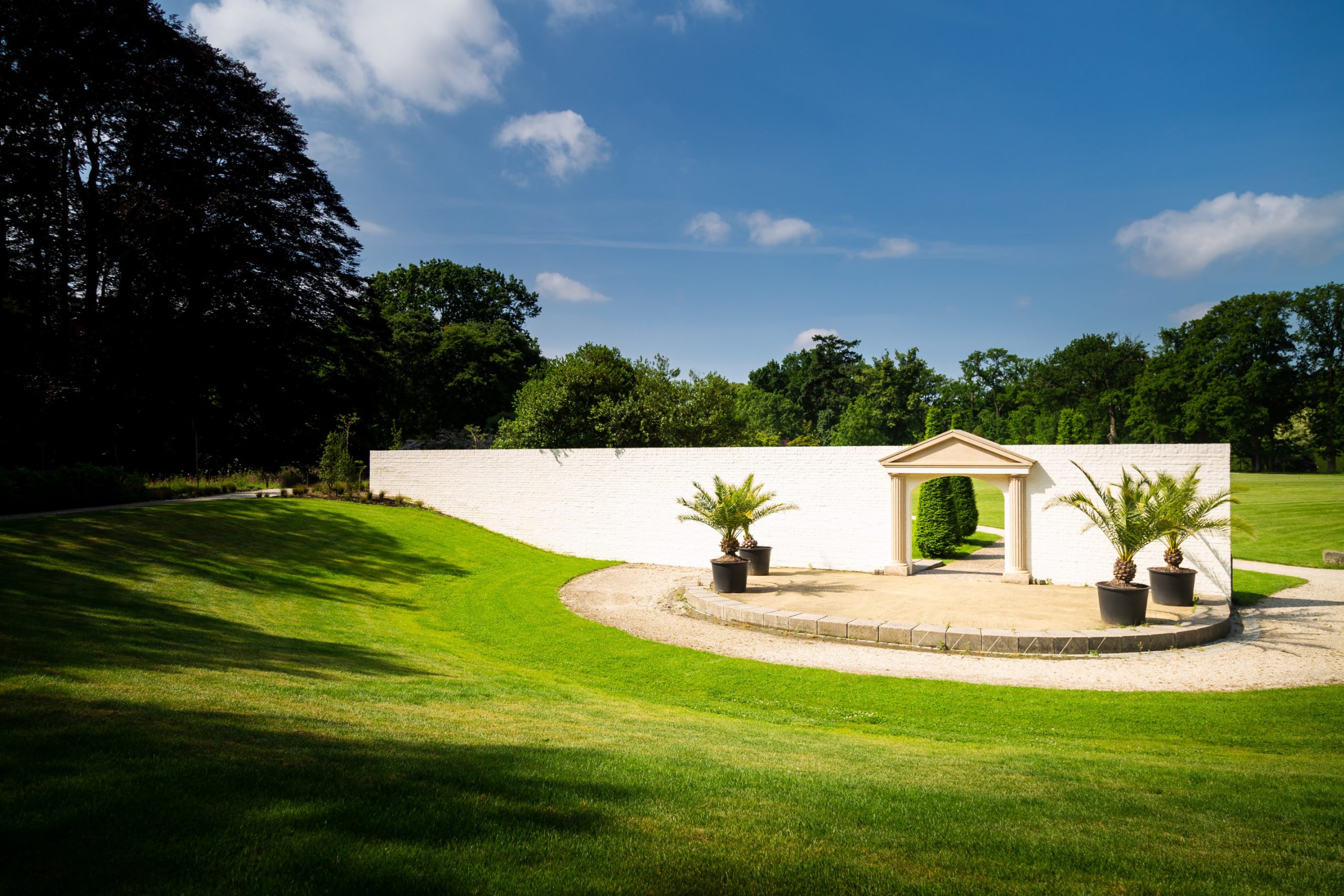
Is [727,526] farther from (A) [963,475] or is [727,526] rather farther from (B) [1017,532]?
(B) [1017,532]

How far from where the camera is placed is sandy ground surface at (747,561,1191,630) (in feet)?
33.9

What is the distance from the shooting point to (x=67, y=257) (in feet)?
62.3

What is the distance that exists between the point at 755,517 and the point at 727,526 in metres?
1.02

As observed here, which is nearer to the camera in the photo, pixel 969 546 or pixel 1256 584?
pixel 1256 584

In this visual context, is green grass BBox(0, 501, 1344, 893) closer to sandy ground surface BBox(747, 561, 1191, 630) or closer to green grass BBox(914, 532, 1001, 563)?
sandy ground surface BBox(747, 561, 1191, 630)

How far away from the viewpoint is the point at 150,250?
18.8 metres

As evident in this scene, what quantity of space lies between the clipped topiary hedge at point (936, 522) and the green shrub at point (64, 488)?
20147mm

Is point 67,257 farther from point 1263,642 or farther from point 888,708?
point 1263,642

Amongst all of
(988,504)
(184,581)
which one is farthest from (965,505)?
(184,581)

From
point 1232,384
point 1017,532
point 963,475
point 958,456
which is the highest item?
point 1232,384

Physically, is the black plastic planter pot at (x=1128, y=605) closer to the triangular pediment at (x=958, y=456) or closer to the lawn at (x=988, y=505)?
the triangular pediment at (x=958, y=456)

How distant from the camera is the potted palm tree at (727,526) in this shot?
42.4 feet

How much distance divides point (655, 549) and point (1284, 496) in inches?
1199

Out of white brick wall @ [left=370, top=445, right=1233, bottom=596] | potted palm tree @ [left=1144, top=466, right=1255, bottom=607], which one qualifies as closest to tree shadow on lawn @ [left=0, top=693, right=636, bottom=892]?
potted palm tree @ [left=1144, top=466, right=1255, bottom=607]
